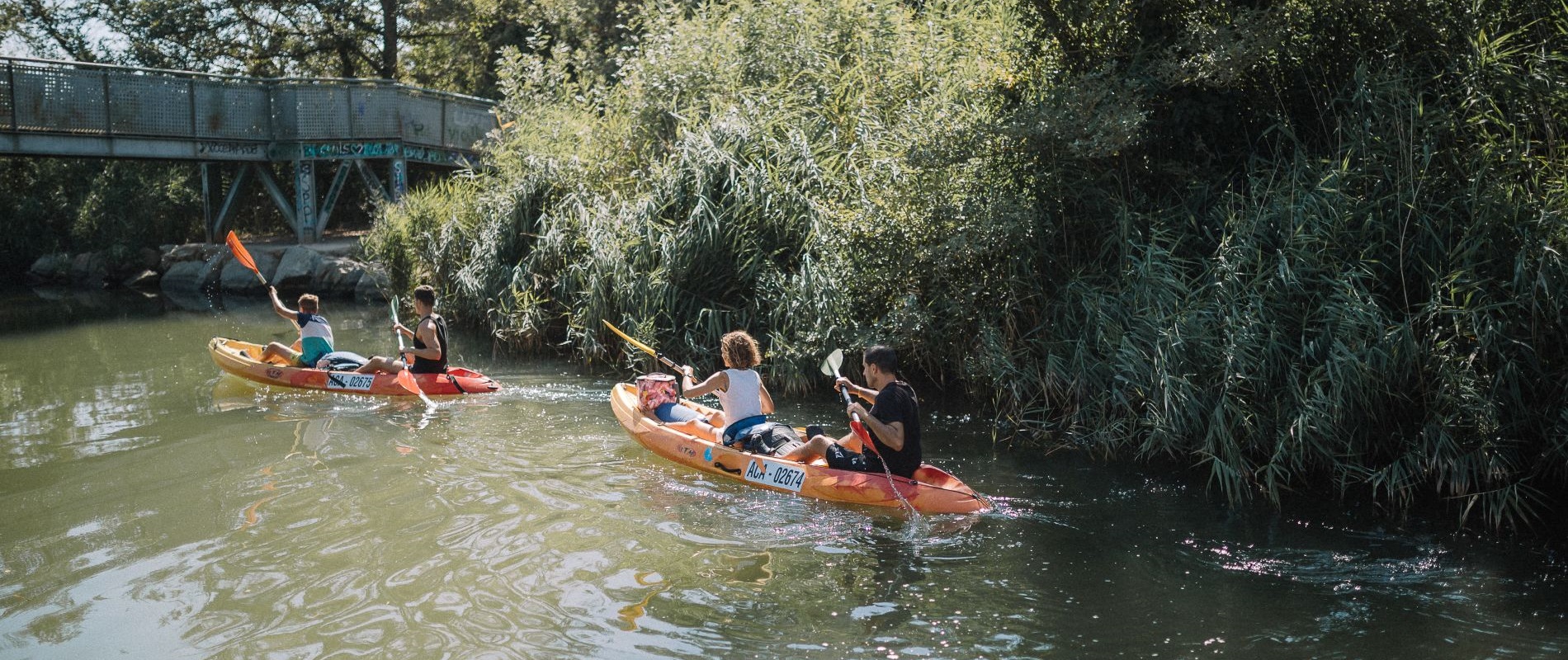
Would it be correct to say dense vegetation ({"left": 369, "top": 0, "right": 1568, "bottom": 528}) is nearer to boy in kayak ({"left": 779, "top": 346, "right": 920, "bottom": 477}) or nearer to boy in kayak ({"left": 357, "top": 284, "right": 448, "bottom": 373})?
boy in kayak ({"left": 357, "top": 284, "right": 448, "bottom": 373})

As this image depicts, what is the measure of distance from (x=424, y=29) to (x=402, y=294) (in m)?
11.8

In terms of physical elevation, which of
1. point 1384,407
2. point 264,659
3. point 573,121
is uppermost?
point 573,121

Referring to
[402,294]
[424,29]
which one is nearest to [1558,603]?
[402,294]

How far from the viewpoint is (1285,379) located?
6.87m

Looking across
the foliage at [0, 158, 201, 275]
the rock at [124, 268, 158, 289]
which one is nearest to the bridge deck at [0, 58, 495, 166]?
the rock at [124, 268, 158, 289]

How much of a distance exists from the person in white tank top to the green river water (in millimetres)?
424

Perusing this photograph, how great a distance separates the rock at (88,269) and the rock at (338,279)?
699cm

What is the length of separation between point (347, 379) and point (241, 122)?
1162 cm

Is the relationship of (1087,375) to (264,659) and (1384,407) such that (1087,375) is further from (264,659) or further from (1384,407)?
(264,659)

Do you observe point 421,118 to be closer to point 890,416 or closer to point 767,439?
point 767,439

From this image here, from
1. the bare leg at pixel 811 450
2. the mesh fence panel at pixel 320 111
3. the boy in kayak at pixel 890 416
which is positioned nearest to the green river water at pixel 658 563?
the bare leg at pixel 811 450

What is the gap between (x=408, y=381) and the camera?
10.0 metres

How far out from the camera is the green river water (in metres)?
4.79

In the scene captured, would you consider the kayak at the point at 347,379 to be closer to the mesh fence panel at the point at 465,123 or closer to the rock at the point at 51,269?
the mesh fence panel at the point at 465,123
